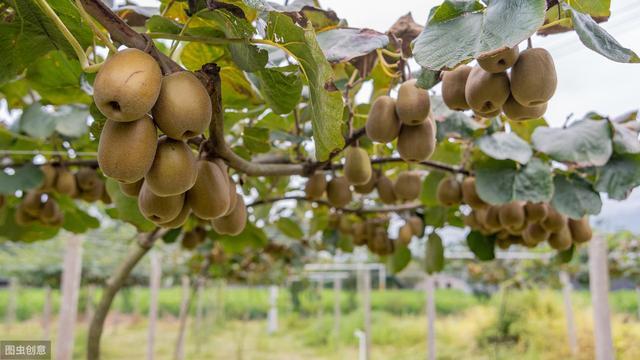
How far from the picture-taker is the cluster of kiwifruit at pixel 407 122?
87 cm

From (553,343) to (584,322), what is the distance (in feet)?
2.29

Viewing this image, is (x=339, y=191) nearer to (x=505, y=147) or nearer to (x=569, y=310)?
(x=505, y=147)

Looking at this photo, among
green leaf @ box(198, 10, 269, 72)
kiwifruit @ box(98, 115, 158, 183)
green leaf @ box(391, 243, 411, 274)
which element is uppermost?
green leaf @ box(198, 10, 269, 72)

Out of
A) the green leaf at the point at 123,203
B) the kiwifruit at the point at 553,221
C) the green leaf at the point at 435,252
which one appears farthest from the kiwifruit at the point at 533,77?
the green leaf at the point at 435,252

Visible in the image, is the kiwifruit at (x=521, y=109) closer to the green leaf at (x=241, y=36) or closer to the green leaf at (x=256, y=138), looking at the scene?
the green leaf at (x=241, y=36)

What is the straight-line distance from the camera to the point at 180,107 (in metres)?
0.58

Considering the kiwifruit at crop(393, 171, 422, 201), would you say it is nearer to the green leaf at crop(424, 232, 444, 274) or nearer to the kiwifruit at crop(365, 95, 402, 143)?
the kiwifruit at crop(365, 95, 402, 143)

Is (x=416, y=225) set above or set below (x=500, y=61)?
below

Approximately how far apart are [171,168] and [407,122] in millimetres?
435

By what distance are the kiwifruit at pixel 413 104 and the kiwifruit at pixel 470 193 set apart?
0.74 meters

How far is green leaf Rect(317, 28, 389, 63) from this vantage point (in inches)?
30.5

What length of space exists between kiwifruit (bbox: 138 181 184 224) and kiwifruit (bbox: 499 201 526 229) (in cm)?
114

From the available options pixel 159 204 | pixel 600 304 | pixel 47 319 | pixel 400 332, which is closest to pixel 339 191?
pixel 159 204

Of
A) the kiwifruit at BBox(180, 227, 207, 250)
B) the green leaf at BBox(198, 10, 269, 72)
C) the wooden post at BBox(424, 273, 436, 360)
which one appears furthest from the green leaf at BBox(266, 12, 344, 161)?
the wooden post at BBox(424, 273, 436, 360)
